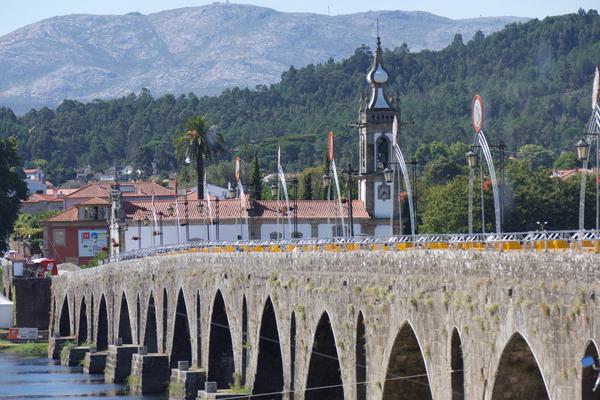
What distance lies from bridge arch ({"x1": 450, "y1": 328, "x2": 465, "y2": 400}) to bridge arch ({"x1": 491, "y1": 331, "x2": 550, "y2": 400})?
3.14 m

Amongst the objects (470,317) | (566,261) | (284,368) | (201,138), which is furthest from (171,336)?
(201,138)

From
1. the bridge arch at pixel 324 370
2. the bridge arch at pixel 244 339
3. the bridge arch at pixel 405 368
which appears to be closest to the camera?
the bridge arch at pixel 405 368

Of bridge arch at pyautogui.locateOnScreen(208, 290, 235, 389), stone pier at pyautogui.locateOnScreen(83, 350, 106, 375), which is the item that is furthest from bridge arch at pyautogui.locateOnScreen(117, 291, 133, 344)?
bridge arch at pyautogui.locateOnScreen(208, 290, 235, 389)

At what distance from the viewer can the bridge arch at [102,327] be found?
4156 inches

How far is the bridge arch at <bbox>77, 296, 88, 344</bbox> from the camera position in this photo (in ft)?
368

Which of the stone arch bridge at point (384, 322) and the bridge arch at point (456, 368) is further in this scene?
the bridge arch at point (456, 368)

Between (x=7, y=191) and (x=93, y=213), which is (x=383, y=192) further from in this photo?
(x=93, y=213)

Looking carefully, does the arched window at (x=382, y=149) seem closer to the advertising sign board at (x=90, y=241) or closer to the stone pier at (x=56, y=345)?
the stone pier at (x=56, y=345)

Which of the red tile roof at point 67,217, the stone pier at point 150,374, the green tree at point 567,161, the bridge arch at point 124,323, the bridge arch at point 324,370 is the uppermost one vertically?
the green tree at point 567,161

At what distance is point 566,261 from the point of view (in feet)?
111

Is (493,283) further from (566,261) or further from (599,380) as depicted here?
(599,380)

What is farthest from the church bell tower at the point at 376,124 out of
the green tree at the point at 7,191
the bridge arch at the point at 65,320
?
the green tree at the point at 7,191

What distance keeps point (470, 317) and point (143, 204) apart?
103 metres

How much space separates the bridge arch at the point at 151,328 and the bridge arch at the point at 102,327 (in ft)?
47.5
